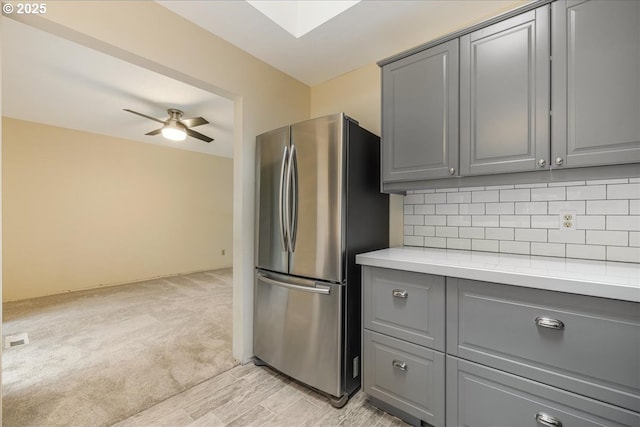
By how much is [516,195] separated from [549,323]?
0.92m

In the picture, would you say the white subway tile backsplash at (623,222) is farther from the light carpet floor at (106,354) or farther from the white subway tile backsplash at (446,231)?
the light carpet floor at (106,354)

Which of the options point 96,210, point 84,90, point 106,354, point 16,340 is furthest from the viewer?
point 96,210

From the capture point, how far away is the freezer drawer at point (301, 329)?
67.4 inches

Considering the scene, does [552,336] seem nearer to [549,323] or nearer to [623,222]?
[549,323]

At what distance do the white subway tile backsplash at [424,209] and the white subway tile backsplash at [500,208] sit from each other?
356 mm

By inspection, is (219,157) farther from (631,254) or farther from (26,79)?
(631,254)

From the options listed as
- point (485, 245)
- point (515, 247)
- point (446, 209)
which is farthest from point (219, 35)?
point (515, 247)

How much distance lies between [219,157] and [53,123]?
278 centimetres

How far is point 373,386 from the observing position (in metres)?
1.65

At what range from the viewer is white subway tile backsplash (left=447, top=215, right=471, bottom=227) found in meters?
1.93

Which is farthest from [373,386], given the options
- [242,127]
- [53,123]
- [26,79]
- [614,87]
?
[53,123]

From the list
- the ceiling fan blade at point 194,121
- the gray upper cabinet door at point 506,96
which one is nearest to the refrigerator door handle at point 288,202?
the gray upper cabinet door at point 506,96

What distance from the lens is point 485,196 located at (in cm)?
187

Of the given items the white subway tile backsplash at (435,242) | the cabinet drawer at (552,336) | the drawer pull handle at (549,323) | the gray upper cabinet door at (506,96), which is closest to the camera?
the cabinet drawer at (552,336)
